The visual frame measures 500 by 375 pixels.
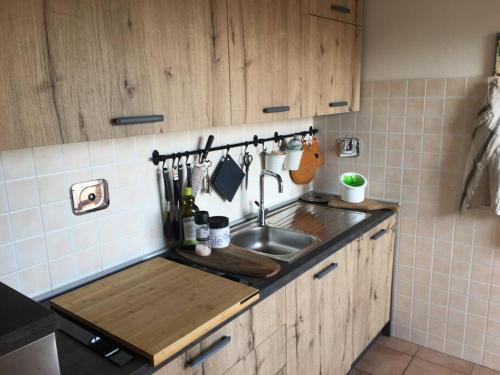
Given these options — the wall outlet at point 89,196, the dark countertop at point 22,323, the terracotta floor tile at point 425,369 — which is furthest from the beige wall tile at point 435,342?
the dark countertop at point 22,323

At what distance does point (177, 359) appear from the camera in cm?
116

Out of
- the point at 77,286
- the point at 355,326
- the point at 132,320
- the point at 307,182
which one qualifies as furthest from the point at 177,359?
the point at 307,182

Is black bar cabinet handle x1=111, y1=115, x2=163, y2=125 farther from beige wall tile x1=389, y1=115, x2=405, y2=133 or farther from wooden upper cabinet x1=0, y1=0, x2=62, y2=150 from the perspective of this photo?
beige wall tile x1=389, y1=115, x2=405, y2=133

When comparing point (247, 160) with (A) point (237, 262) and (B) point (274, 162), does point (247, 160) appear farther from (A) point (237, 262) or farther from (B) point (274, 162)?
(A) point (237, 262)

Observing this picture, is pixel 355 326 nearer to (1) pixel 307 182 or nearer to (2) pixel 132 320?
(1) pixel 307 182

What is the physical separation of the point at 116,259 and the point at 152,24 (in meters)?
0.86

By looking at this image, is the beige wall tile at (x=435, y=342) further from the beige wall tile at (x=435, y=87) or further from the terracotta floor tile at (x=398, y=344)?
the beige wall tile at (x=435, y=87)

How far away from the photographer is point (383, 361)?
2434mm

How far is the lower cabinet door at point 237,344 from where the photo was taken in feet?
3.93

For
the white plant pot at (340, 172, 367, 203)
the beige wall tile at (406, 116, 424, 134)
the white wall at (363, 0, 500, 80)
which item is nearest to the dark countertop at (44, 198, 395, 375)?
the white plant pot at (340, 172, 367, 203)

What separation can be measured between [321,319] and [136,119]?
119cm

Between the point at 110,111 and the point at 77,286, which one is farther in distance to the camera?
the point at 77,286

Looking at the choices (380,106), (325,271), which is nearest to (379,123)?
(380,106)

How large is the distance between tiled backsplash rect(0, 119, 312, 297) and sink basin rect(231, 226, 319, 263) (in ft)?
1.46
